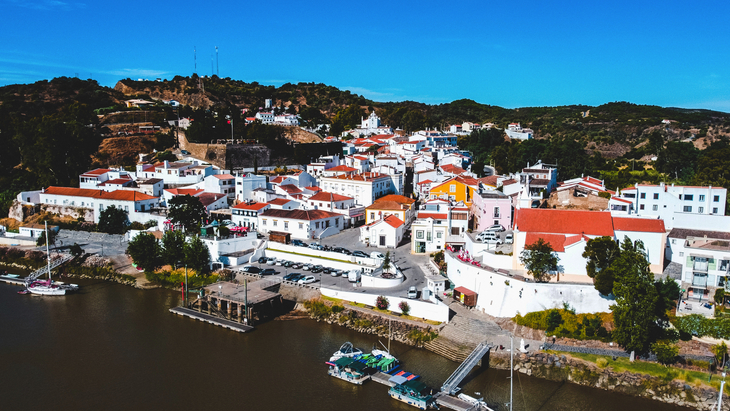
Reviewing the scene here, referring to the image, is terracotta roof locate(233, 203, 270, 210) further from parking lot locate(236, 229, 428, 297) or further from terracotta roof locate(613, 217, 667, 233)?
terracotta roof locate(613, 217, 667, 233)

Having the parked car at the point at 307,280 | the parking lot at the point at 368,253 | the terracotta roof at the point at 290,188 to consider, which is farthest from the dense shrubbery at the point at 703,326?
the terracotta roof at the point at 290,188

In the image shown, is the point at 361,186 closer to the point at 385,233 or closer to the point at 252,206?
the point at 252,206

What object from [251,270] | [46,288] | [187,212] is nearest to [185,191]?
[187,212]

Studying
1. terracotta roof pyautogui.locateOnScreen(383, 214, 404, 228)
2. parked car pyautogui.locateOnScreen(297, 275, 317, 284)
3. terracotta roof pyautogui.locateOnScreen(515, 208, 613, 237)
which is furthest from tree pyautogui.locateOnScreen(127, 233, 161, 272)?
terracotta roof pyautogui.locateOnScreen(515, 208, 613, 237)

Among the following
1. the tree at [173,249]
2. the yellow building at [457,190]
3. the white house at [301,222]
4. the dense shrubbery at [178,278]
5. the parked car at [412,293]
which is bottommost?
the dense shrubbery at [178,278]

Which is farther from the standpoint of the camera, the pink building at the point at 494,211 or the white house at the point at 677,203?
the pink building at the point at 494,211

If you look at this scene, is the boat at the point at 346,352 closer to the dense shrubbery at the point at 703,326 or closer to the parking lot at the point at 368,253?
the parking lot at the point at 368,253

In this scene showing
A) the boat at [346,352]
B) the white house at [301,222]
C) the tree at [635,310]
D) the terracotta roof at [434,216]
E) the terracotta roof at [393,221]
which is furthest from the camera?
the white house at [301,222]
